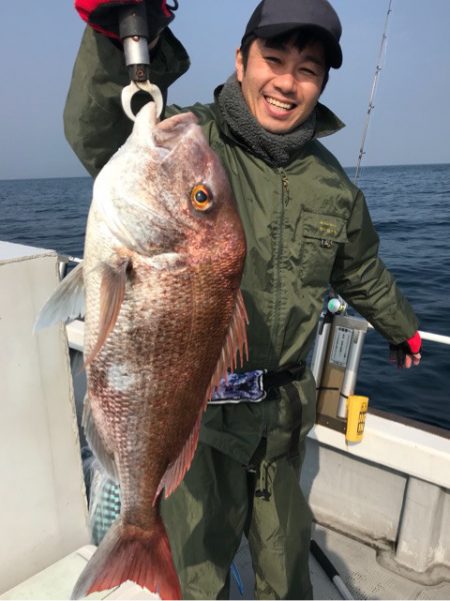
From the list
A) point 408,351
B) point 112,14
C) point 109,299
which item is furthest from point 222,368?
point 408,351

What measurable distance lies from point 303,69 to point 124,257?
122cm

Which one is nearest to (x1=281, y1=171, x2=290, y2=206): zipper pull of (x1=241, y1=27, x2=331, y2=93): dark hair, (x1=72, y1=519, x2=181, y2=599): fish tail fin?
(x1=241, y1=27, x2=331, y2=93): dark hair

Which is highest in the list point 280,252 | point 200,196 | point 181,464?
point 200,196

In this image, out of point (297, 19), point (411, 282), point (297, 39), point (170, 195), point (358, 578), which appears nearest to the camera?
point (170, 195)

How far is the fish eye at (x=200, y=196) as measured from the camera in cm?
160

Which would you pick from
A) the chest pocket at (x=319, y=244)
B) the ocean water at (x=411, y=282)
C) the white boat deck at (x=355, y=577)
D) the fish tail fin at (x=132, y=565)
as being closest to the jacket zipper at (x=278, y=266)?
the chest pocket at (x=319, y=244)

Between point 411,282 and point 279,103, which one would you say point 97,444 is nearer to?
point 279,103

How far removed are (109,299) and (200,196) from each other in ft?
1.44

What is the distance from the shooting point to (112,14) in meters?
1.50

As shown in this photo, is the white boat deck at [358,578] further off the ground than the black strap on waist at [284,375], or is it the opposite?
the black strap on waist at [284,375]

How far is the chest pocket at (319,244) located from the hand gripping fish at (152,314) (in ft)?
2.25

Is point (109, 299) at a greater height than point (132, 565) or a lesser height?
greater

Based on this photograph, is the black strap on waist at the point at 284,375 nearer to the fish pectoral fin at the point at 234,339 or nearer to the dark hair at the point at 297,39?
the fish pectoral fin at the point at 234,339

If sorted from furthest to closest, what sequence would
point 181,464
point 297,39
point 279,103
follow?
point 279,103, point 297,39, point 181,464
